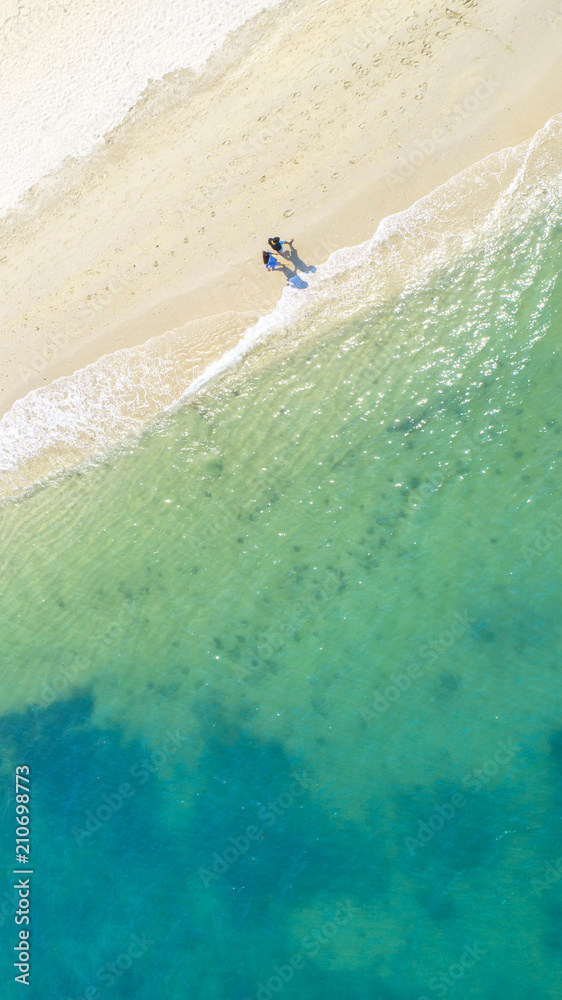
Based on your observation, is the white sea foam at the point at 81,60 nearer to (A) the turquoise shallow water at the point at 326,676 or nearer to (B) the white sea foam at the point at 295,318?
(B) the white sea foam at the point at 295,318

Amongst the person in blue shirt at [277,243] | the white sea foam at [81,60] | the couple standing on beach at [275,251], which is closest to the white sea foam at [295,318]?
the couple standing on beach at [275,251]

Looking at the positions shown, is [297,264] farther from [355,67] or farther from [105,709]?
[105,709]

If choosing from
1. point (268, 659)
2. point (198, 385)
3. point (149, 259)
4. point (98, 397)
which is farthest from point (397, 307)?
point (268, 659)

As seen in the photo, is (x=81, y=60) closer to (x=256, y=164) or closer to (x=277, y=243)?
(x=256, y=164)

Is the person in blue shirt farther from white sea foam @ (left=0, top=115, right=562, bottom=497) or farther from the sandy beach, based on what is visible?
white sea foam @ (left=0, top=115, right=562, bottom=497)

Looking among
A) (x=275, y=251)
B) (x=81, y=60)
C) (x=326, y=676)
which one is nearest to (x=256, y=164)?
(x=275, y=251)
